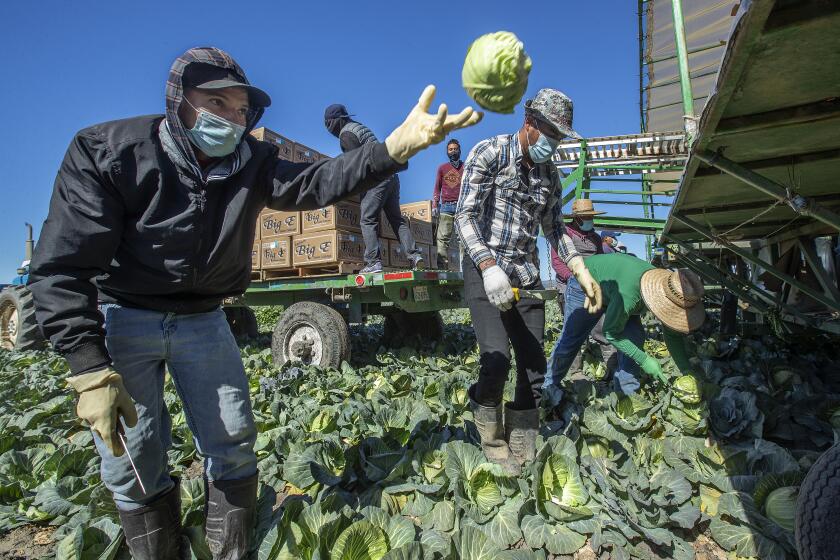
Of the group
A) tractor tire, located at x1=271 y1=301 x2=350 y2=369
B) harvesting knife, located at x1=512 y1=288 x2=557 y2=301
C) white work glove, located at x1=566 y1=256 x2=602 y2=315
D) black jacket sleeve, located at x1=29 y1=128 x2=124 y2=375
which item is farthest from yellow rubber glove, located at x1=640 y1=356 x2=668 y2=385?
black jacket sleeve, located at x1=29 y1=128 x2=124 y2=375

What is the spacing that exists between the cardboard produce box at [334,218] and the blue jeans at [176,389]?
3.34 m

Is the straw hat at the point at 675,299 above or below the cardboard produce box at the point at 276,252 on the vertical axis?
below

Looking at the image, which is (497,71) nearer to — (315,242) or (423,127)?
(423,127)

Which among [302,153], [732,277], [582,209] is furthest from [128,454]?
[732,277]

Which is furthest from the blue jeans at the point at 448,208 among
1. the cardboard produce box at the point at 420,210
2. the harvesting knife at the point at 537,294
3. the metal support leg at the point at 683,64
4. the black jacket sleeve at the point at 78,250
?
the black jacket sleeve at the point at 78,250

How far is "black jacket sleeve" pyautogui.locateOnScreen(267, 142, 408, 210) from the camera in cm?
179

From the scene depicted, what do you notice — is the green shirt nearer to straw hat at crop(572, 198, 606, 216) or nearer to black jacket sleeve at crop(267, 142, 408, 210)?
straw hat at crop(572, 198, 606, 216)

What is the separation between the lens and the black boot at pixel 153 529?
5.85 feet

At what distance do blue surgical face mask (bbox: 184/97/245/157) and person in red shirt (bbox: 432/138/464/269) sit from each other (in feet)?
15.1

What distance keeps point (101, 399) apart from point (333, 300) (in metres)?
4.13

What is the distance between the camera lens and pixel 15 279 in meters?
7.94

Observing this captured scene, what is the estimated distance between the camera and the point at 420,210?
22.5 ft

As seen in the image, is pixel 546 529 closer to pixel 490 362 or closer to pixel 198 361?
pixel 490 362

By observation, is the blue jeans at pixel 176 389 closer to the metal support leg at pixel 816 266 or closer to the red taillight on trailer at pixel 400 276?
the red taillight on trailer at pixel 400 276
